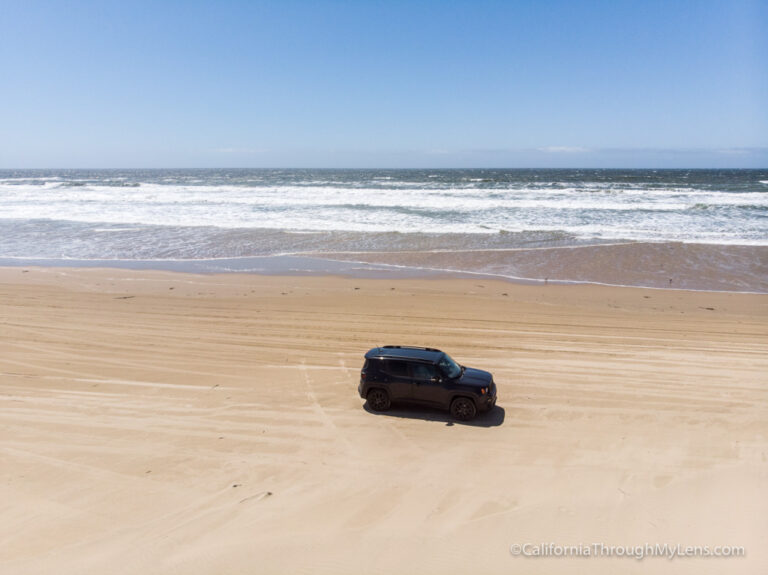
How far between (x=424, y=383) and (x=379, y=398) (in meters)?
0.89

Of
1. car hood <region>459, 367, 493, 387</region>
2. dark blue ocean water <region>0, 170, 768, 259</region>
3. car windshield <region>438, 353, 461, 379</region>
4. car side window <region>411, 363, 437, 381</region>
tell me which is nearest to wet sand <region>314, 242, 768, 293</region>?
A: dark blue ocean water <region>0, 170, 768, 259</region>

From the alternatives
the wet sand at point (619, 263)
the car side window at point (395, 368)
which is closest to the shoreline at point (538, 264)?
the wet sand at point (619, 263)

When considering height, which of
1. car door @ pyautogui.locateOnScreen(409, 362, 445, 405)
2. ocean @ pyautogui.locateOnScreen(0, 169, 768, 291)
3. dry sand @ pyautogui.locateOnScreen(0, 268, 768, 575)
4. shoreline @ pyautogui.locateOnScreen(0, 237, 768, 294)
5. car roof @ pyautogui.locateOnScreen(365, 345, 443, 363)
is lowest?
dry sand @ pyautogui.locateOnScreen(0, 268, 768, 575)

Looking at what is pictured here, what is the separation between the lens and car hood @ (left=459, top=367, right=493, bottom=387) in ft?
29.4

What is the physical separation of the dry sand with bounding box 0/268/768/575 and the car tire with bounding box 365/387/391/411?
325mm

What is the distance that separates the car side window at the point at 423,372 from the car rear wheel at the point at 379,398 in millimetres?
644

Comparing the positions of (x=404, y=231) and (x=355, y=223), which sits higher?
(x=355, y=223)

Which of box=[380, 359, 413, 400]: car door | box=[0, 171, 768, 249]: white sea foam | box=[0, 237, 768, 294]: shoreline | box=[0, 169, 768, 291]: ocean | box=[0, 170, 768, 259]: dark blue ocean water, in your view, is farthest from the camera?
box=[0, 171, 768, 249]: white sea foam

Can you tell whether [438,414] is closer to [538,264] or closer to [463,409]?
[463,409]

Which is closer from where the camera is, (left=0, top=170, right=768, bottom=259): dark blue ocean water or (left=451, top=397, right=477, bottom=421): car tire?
(left=451, top=397, right=477, bottom=421): car tire

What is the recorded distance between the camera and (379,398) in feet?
30.3

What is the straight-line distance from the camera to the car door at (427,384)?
908cm

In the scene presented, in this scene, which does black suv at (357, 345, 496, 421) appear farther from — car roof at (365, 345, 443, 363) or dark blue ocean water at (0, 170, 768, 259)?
dark blue ocean water at (0, 170, 768, 259)

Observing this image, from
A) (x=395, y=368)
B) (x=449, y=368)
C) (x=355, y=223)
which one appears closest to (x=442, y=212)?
(x=355, y=223)
